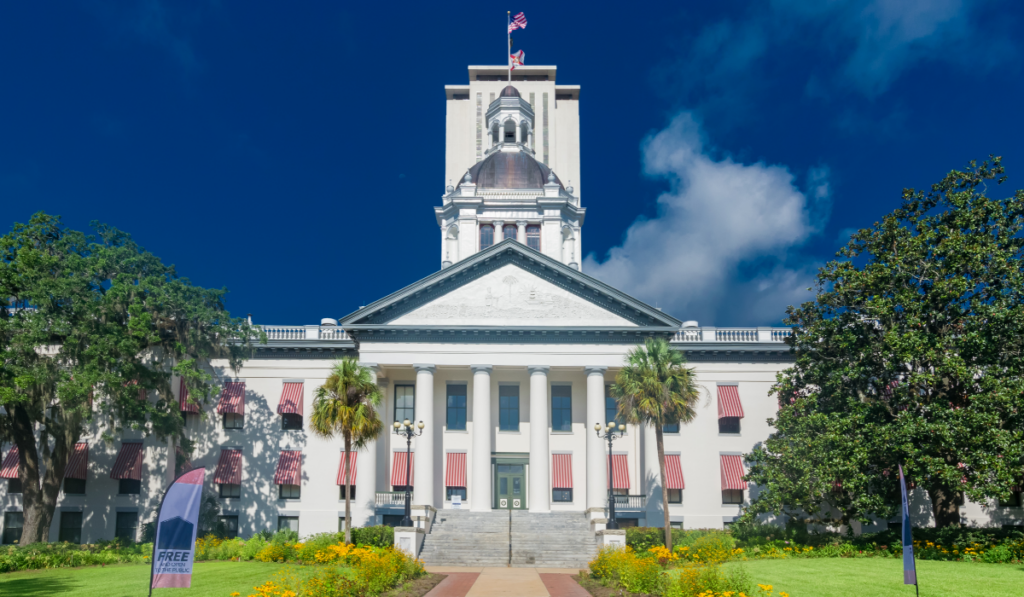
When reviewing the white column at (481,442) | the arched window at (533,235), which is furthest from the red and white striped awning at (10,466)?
the arched window at (533,235)

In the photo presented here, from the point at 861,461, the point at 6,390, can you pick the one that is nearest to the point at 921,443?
the point at 861,461

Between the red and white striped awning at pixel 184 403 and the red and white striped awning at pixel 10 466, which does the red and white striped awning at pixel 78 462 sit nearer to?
the red and white striped awning at pixel 10 466

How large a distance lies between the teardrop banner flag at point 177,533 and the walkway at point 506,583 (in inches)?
395

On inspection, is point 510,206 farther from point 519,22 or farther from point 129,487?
point 129,487

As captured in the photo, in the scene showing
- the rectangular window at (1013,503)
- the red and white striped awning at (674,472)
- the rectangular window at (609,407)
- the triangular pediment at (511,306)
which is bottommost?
the rectangular window at (1013,503)

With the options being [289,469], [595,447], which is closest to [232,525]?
[289,469]

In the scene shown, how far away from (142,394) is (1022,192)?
130 feet

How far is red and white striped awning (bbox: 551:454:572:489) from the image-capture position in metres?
40.0

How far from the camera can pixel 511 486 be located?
40.5m

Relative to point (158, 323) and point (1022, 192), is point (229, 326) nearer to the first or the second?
point (158, 323)

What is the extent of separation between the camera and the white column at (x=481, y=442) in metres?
36.6

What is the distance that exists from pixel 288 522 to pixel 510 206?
27097mm

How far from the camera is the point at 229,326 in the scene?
36875 mm

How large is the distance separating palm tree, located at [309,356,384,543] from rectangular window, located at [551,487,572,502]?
40.3 feet
